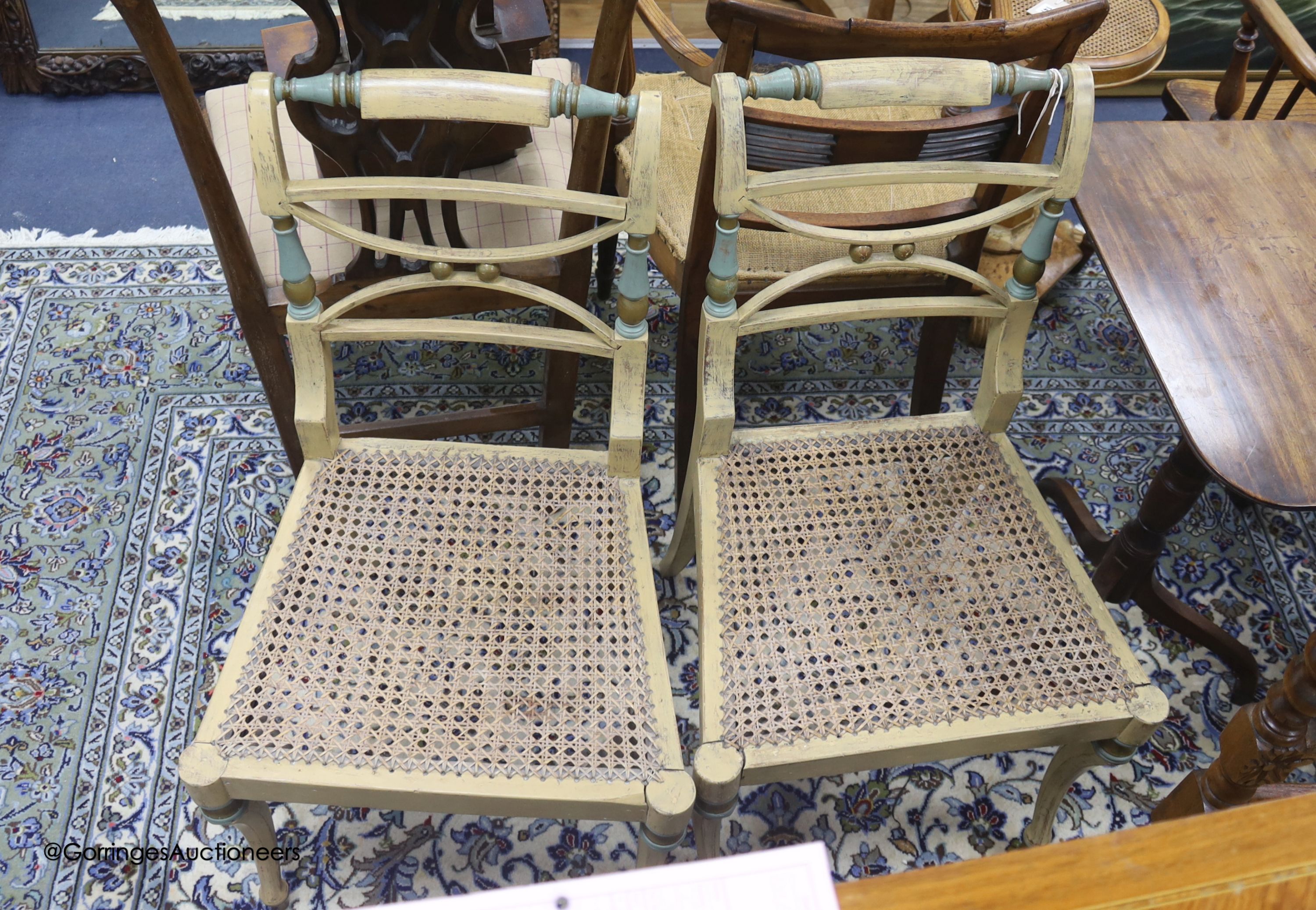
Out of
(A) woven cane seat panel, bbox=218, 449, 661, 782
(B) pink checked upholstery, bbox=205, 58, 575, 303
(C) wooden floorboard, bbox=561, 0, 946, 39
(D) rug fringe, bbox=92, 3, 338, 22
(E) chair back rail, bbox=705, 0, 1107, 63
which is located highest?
(E) chair back rail, bbox=705, 0, 1107, 63

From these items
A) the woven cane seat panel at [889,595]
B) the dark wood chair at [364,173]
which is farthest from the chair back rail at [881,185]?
the dark wood chair at [364,173]

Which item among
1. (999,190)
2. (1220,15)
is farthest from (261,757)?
(1220,15)

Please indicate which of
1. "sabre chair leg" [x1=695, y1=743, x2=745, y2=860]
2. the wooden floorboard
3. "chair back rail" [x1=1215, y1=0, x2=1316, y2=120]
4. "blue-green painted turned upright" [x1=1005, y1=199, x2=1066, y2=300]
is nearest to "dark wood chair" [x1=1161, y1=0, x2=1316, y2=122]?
"chair back rail" [x1=1215, y1=0, x2=1316, y2=120]

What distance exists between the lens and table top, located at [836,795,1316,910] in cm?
75

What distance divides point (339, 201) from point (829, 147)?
748 millimetres

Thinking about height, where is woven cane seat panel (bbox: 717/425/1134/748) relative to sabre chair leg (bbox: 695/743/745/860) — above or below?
above

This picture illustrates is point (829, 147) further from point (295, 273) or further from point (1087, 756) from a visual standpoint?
point (1087, 756)

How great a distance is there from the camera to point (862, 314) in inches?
51.2

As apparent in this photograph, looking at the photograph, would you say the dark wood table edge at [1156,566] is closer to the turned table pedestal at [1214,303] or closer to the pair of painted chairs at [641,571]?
the turned table pedestal at [1214,303]

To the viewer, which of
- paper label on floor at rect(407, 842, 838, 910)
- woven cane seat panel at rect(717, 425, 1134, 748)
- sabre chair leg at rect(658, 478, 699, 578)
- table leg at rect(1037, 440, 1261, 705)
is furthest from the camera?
table leg at rect(1037, 440, 1261, 705)

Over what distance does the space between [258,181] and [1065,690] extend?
3.63 feet

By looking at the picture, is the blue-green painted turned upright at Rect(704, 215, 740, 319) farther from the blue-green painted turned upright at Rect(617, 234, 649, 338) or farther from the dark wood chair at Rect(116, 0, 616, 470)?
the dark wood chair at Rect(116, 0, 616, 470)

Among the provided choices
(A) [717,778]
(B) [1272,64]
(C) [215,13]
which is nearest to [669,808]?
(A) [717,778]

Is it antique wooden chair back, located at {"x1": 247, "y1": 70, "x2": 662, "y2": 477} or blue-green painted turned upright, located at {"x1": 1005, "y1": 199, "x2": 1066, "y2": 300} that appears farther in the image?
blue-green painted turned upright, located at {"x1": 1005, "y1": 199, "x2": 1066, "y2": 300}
